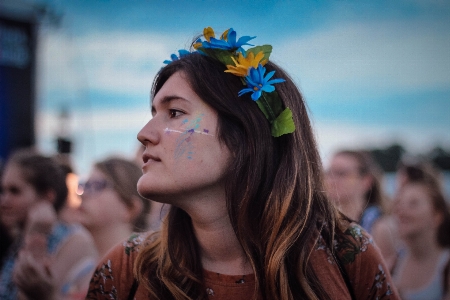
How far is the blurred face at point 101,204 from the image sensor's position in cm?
405

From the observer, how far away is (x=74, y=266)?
3.61m

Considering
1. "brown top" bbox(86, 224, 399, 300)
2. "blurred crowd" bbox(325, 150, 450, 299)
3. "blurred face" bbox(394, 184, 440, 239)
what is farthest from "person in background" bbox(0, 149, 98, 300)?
"blurred face" bbox(394, 184, 440, 239)

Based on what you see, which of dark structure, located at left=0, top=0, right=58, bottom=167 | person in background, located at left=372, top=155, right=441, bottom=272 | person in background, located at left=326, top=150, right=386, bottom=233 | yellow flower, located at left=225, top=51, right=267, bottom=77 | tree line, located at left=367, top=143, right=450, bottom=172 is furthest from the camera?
dark structure, located at left=0, top=0, right=58, bottom=167

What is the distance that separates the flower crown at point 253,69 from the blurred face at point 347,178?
3.10 m

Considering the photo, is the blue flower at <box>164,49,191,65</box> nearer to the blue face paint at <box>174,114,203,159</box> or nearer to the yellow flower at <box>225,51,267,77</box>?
the yellow flower at <box>225,51,267,77</box>

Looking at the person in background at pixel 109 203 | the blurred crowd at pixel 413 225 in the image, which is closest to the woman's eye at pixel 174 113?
the blurred crowd at pixel 413 225

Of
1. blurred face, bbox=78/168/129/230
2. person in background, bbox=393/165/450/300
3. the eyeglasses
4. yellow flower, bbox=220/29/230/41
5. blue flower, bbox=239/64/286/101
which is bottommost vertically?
person in background, bbox=393/165/450/300

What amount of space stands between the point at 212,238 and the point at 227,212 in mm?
130

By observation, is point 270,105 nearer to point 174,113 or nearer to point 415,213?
point 174,113

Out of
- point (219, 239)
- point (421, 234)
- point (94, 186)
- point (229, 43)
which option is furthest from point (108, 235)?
point (421, 234)

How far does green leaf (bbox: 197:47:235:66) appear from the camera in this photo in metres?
2.01

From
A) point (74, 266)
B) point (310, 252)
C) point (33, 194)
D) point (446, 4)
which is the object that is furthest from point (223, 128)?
point (446, 4)

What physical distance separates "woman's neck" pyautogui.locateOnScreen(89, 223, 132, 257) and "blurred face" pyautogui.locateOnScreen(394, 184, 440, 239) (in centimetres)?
258

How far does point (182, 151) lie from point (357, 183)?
12.1ft
